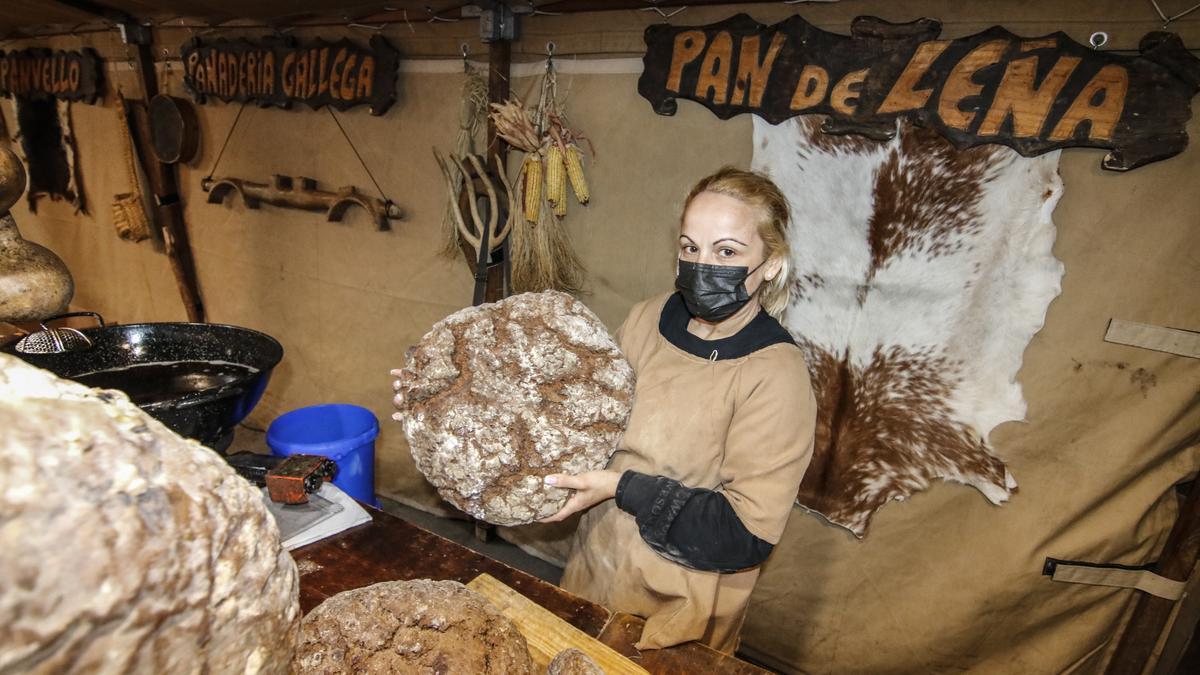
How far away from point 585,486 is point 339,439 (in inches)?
65.8

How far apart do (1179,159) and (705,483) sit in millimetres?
1791

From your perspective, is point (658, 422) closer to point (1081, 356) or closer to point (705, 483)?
point (705, 483)

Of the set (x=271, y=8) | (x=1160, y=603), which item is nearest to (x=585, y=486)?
(x=1160, y=603)

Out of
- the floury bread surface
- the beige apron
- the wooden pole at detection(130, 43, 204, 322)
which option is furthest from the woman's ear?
the wooden pole at detection(130, 43, 204, 322)

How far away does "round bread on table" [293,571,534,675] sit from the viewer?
84 cm

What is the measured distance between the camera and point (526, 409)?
148 centimetres

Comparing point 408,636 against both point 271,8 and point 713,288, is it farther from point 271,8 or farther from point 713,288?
point 271,8

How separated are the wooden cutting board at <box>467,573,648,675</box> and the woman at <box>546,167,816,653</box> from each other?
189mm

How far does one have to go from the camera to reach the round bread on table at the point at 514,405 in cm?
146

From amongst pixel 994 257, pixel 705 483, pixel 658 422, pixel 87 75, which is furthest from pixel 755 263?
pixel 87 75

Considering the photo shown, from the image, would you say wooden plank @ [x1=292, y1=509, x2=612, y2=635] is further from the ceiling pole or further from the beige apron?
the ceiling pole

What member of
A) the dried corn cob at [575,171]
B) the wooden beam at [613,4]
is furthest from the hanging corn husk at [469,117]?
the dried corn cob at [575,171]

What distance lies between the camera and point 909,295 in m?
2.08

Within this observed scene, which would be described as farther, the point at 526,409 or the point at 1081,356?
the point at 1081,356
